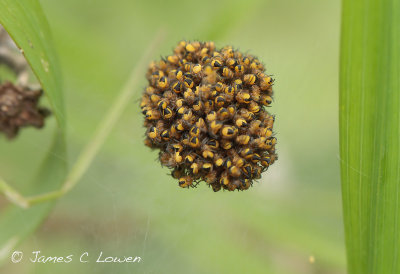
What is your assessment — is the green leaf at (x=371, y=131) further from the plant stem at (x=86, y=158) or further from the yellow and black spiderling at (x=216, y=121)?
the plant stem at (x=86, y=158)

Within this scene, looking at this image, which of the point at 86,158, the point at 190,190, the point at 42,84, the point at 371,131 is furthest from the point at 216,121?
the point at 190,190

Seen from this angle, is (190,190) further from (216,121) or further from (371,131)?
(371,131)

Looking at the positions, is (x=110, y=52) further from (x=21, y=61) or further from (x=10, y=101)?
(x=10, y=101)

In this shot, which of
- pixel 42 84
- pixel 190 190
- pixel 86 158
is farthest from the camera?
pixel 190 190

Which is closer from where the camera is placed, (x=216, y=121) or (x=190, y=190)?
(x=216, y=121)

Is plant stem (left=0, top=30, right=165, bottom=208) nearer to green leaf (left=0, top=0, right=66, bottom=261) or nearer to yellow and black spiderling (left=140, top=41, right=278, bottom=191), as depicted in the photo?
green leaf (left=0, top=0, right=66, bottom=261)

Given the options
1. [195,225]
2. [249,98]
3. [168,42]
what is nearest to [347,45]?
[249,98]

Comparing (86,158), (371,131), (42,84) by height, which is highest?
(371,131)
